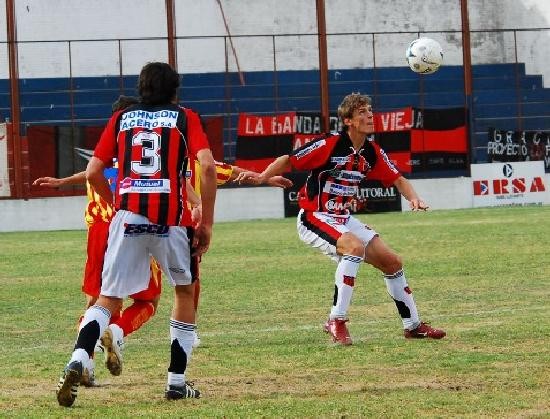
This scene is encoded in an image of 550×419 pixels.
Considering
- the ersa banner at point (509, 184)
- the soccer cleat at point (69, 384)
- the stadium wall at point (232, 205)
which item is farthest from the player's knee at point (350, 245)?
the ersa banner at point (509, 184)

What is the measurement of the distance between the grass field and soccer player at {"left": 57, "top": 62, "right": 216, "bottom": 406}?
61 cm

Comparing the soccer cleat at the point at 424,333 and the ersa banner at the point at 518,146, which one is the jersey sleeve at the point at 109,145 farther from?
the ersa banner at the point at 518,146

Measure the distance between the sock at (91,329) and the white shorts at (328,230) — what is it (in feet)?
10.8

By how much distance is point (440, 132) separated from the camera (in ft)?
109

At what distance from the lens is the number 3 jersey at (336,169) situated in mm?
10125

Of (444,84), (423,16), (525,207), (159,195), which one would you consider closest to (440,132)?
(525,207)

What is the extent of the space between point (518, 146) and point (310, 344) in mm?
25066

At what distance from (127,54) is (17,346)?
106ft

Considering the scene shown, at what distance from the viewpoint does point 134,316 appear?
8516 millimetres

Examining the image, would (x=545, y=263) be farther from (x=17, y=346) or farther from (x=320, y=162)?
(x=17, y=346)

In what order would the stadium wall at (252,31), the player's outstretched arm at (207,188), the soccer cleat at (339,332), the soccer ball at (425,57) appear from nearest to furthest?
the player's outstretched arm at (207,188) < the soccer cleat at (339,332) < the soccer ball at (425,57) < the stadium wall at (252,31)

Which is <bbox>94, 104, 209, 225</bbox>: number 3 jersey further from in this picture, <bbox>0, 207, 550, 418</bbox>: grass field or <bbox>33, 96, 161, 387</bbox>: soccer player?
<bbox>0, 207, 550, 418</bbox>: grass field

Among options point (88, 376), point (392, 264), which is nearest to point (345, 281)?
point (392, 264)

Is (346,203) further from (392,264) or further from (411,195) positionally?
(392,264)
